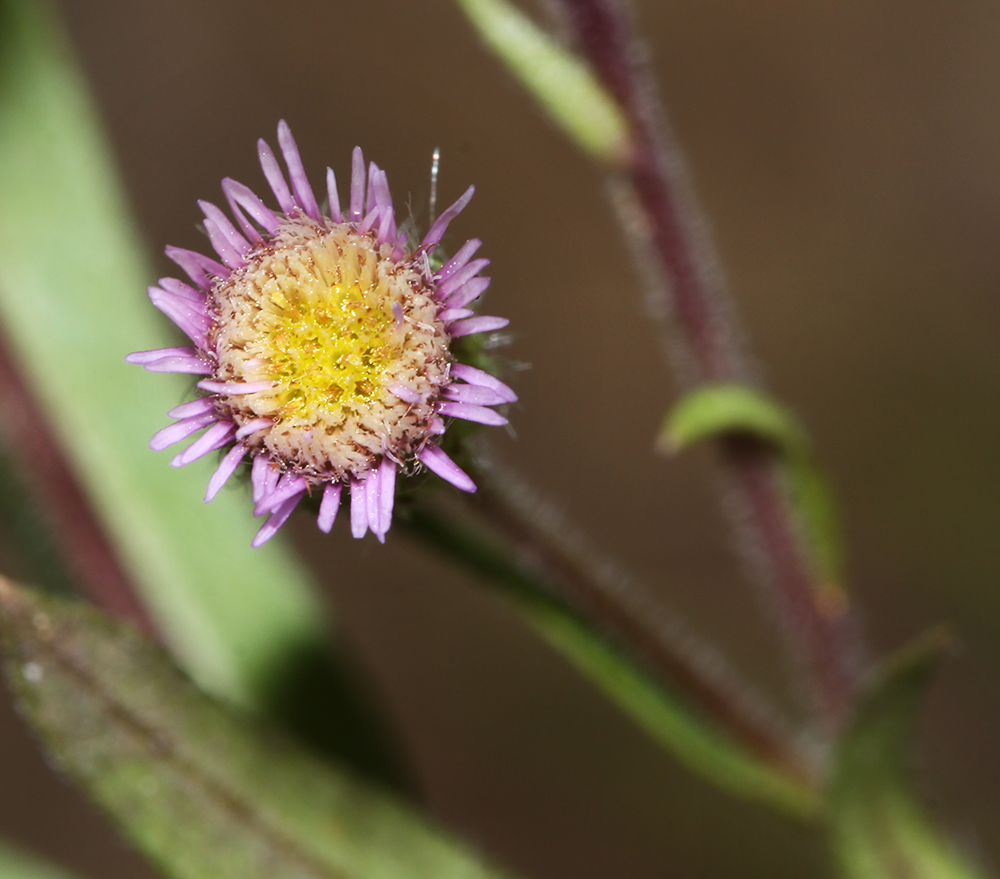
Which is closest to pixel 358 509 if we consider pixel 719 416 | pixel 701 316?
pixel 719 416

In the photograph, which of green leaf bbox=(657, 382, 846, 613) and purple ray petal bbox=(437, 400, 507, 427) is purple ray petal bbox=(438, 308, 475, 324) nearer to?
purple ray petal bbox=(437, 400, 507, 427)

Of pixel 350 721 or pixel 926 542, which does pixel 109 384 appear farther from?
pixel 926 542

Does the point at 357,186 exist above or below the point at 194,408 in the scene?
above

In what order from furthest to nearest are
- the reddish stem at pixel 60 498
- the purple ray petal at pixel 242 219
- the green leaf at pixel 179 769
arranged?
the reddish stem at pixel 60 498 → the green leaf at pixel 179 769 → the purple ray petal at pixel 242 219

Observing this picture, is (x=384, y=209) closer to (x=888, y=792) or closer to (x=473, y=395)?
(x=473, y=395)

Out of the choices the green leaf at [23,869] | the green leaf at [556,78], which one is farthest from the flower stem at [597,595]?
the green leaf at [23,869]

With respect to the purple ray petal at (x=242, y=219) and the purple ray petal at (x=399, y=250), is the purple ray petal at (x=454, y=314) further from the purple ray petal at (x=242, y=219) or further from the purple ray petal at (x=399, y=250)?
the purple ray petal at (x=242, y=219)

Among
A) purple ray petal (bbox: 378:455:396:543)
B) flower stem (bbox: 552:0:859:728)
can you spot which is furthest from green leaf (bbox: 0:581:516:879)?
flower stem (bbox: 552:0:859:728)
